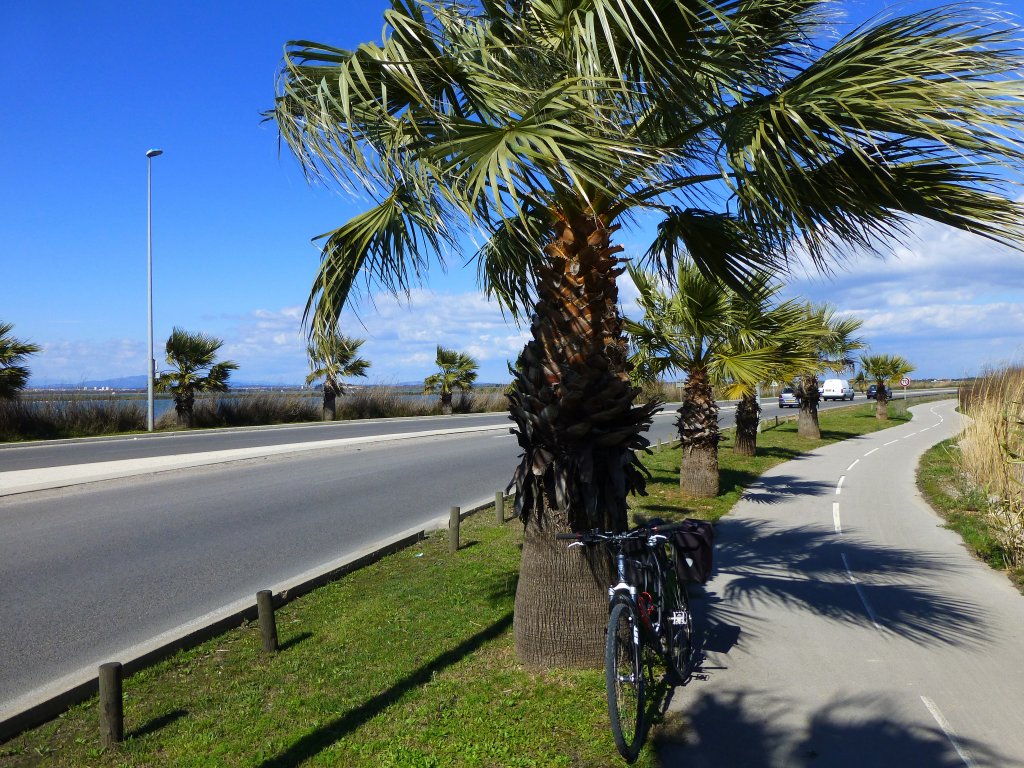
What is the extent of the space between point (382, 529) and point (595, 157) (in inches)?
303

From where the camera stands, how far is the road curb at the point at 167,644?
14.6 ft

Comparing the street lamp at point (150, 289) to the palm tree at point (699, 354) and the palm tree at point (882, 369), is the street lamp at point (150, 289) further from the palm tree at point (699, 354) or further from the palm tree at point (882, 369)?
the palm tree at point (882, 369)

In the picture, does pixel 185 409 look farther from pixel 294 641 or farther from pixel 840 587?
pixel 840 587

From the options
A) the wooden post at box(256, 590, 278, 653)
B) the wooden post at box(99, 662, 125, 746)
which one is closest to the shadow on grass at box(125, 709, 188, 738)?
the wooden post at box(99, 662, 125, 746)

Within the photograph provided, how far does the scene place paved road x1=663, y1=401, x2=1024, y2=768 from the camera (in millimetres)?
4129

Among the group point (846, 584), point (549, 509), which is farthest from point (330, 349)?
point (846, 584)

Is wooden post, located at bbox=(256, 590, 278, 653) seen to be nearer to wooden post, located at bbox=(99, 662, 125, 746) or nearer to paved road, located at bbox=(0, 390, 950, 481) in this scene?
wooden post, located at bbox=(99, 662, 125, 746)

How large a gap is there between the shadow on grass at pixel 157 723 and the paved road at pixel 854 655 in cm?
281

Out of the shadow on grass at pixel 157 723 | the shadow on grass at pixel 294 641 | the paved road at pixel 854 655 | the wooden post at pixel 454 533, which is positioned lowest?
the paved road at pixel 854 655

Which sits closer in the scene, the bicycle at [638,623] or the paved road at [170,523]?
the bicycle at [638,623]

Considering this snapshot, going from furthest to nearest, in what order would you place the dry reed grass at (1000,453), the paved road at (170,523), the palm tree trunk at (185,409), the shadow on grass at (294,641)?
the palm tree trunk at (185,409) < the dry reed grass at (1000,453) < the paved road at (170,523) < the shadow on grass at (294,641)

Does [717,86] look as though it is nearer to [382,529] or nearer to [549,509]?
[549,509]

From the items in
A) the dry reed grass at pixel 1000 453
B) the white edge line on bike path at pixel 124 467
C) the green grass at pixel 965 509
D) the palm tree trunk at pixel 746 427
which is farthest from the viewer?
the palm tree trunk at pixel 746 427

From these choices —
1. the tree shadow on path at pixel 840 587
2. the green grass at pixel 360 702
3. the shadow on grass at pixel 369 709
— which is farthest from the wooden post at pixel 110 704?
the tree shadow on path at pixel 840 587
